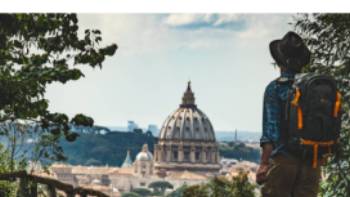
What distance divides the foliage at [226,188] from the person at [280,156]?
26.0 ft

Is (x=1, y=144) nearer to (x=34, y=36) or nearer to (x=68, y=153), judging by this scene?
(x=68, y=153)

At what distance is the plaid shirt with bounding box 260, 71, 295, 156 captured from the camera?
3.01 m

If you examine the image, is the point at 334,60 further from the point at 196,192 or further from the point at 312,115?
the point at 196,192

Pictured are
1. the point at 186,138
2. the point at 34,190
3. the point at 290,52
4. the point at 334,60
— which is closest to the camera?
the point at 290,52

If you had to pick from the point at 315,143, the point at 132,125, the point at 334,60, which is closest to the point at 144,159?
the point at 334,60

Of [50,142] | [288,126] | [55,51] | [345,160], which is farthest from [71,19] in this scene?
[288,126]

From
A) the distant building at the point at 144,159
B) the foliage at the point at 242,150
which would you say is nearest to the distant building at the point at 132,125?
the foliage at the point at 242,150

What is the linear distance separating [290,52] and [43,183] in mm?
1285

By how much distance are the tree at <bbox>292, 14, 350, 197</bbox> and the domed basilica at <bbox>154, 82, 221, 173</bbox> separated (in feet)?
2.07

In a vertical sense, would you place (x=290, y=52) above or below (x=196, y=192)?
above

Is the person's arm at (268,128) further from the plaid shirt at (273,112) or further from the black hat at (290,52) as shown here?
the black hat at (290,52)

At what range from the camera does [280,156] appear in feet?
9.94

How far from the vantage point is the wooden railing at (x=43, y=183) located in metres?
3.77

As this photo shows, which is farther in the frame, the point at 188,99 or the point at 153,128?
the point at 153,128
